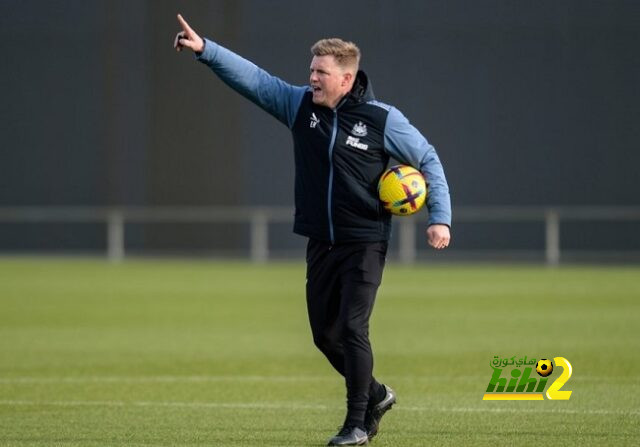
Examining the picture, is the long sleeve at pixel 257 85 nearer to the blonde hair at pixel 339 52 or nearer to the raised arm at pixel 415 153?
the blonde hair at pixel 339 52

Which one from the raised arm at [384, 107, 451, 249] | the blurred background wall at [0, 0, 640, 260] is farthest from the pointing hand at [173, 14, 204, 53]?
the blurred background wall at [0, 0, 640, 260]

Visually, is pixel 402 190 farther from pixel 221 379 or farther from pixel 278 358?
pixel 278 358

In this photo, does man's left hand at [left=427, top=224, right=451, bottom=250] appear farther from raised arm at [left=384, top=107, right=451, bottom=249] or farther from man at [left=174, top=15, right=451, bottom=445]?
raised arm at [left=384, top=107, right=451, bottom=249]

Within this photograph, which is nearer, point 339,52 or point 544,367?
point 339,52

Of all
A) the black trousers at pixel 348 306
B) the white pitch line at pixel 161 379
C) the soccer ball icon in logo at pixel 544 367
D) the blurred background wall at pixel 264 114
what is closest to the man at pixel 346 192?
the black trousers at pixel 348 306

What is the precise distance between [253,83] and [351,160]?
78cm

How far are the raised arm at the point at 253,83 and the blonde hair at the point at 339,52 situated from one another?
1.15 ft

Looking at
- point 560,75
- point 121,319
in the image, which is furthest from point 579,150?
point 121,319

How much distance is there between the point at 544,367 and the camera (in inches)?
535

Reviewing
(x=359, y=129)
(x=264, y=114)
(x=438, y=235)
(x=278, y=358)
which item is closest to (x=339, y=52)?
(x=359, y=129)

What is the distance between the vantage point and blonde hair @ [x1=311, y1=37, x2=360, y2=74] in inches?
372

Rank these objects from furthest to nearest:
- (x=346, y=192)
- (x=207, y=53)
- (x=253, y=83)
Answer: (x=253, y=83), (x=207, y=53), (x=346, y=192)

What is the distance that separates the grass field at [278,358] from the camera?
1028cm

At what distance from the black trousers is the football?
0.93 feet
